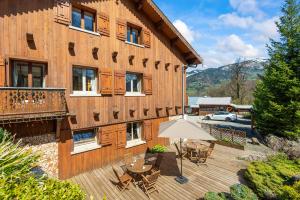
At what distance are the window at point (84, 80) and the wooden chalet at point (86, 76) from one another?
0.06 metres

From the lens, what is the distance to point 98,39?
1150 centimetres

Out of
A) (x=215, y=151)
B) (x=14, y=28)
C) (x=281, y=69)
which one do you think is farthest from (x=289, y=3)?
(x=14, y=28)

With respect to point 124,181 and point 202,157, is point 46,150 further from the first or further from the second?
point 202,157

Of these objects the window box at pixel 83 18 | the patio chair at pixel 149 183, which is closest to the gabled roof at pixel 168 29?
the window box at pixel 83 18

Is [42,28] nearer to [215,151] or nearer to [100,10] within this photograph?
[100,10]

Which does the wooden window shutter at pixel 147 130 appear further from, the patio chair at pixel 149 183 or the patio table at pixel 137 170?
the patio chair at pixel 149 183

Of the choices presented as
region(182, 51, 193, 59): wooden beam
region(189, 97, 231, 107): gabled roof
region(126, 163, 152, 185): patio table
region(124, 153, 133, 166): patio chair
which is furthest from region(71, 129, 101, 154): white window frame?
region(189, 97, 231, 107): gabled roof

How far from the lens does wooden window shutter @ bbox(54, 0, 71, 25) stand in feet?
32.2

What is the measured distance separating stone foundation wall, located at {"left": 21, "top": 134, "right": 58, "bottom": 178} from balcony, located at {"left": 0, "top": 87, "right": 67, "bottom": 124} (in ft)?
4.24

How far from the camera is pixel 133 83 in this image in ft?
46.5

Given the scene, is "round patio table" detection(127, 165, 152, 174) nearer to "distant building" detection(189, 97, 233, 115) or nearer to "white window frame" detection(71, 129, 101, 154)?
"white window frame" detection(71, 129, 101, 154)

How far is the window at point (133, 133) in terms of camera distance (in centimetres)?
1382

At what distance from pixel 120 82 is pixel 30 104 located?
5.50 m

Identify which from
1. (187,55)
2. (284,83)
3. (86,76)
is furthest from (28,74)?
(284,83)
